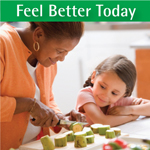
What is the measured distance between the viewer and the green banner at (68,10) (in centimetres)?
153

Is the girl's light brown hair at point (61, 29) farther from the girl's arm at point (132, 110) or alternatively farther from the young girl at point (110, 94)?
the girl's arm at point (132, 110)

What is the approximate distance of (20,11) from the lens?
1.61 meters

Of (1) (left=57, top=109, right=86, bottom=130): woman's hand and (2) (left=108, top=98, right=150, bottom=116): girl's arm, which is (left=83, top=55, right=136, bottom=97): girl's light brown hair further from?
(1) (left=57, top=109, right=86, bottom=130): woman's hand

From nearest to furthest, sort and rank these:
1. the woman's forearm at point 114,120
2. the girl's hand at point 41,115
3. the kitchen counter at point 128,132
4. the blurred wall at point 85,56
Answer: the kitchen counter at point 128,132, the girl's hand at point 41,115, the woman's forearm at point 114,120, the blurred wall at point 85,56

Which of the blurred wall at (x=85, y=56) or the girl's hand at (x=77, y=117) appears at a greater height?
the blurred wall at (x=85, y=56)

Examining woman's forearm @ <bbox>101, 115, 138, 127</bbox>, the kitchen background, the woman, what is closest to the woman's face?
the woman

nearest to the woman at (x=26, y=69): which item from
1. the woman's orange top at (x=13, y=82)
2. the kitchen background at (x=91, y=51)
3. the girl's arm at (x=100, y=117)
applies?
the woman's orange top at (x=13, y=82)

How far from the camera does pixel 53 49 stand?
4.56ft

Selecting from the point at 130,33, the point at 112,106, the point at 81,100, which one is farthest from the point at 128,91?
the point at 130,33

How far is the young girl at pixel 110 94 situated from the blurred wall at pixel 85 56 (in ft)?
6.06

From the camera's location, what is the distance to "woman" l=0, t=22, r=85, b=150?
133 centimetres

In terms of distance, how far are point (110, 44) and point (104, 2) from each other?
245 cm

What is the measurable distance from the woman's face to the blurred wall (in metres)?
2.12

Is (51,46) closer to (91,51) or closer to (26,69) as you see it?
(26,69)
